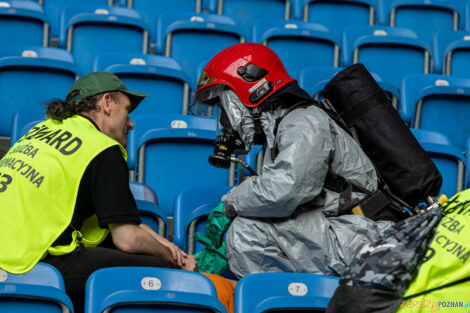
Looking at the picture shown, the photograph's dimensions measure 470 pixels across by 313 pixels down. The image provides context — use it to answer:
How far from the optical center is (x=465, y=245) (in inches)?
78.2

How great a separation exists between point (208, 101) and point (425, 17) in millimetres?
3179

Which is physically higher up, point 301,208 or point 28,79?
point 28,79

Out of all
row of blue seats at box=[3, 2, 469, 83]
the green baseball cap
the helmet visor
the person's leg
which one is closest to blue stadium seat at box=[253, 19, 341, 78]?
row of blue seats at box=[3, 2, 469, 83]

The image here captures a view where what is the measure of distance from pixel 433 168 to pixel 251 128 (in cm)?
75

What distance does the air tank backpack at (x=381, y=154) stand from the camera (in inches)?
106

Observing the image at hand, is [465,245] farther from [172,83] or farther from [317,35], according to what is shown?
[317,35]

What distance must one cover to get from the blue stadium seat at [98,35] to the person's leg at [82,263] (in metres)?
2.14

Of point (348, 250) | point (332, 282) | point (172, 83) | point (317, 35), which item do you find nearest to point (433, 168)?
point (348, 250)

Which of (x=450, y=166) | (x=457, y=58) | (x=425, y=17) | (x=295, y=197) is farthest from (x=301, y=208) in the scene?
(x=425, y=17)

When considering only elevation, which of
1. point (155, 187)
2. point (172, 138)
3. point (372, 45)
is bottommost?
point (155, 187)

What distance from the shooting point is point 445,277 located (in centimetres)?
200

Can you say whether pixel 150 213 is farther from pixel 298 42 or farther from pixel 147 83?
pixel 298 42

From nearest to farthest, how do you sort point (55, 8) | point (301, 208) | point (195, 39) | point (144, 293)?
point (144, 293) → point (301, 208) → point (195, 39) → point (55, 8)

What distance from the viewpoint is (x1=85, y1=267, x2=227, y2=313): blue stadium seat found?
211cm
